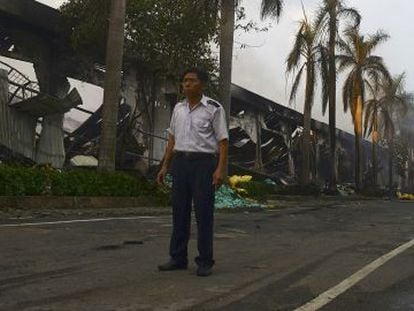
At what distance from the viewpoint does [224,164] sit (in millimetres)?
5996

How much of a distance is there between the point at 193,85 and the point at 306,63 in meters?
31.2

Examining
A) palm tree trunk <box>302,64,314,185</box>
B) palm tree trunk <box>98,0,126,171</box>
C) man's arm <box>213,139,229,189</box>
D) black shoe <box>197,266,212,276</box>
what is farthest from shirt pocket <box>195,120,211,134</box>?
palm tree trunk <box>302,64,314,185</box>

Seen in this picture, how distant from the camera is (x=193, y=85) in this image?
6129 mm

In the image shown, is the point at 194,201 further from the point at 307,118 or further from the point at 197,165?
the point at 307,118

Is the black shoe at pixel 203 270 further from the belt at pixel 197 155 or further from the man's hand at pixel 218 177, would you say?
the belt at pixel 197 155

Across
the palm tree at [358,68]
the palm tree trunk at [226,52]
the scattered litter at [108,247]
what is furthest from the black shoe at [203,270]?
the palm tree at [358,68]

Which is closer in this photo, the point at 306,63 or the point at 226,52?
the point at 226,52

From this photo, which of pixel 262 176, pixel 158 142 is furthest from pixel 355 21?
pixel 158 142

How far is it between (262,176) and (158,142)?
394 inches

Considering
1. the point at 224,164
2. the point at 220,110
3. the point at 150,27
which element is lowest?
the point at 224,164

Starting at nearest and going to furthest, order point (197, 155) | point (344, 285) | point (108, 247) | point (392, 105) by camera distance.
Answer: point (344, 285)
point (197, 155)
point (108, 247)
point (392, 105)

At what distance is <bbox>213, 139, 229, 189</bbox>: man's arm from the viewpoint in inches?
236

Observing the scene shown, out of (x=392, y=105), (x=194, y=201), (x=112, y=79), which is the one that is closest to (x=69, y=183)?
(x=112, y=79)

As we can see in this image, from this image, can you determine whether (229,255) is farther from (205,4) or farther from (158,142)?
(158,142)
